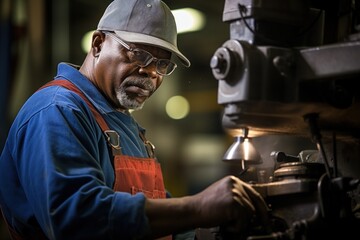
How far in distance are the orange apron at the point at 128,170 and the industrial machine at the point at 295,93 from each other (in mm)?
472

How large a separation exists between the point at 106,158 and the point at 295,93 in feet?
2.77

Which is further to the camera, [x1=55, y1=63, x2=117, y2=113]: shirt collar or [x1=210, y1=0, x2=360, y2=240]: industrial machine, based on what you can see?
[x1=55, y1=63, x2=117, y2=113]: shirt collar

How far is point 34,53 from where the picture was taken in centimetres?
630

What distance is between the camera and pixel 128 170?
2.42m

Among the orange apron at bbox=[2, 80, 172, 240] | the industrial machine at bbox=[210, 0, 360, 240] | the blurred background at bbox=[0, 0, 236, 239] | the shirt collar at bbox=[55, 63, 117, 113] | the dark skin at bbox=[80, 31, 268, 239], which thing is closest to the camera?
the industrial machine at bbox=[210, 0, 360, 240]

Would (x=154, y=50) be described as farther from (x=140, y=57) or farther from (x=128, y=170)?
(x=128, y=170)

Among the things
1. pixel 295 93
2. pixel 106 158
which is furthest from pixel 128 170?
pixel 295 93

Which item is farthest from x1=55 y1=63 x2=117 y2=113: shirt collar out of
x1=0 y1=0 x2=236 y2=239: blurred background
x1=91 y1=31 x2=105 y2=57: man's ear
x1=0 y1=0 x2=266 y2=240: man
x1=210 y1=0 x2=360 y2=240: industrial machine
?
x1=0 y1=0 x2=236 y2=239: blurred background

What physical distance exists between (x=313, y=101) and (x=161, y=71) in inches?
41.8

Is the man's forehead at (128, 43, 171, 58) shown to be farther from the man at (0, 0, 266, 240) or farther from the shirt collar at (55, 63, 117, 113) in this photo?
the shirt collar at (55, 63, 117, 113)

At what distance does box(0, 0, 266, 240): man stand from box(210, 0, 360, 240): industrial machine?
0.45 ft

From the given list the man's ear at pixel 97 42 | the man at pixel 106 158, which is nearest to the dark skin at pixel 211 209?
the man at pixel 106 158

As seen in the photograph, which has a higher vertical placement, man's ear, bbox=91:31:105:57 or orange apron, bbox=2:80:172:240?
man's ear, bbox=91:31:105:57

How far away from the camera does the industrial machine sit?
69.7 inches
